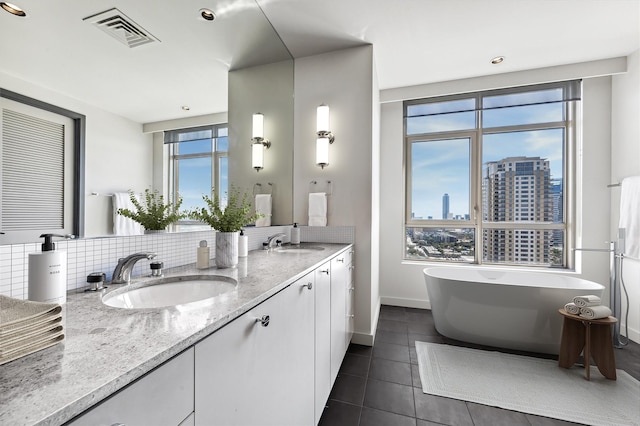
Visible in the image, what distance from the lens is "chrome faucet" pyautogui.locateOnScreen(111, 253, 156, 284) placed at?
958mm

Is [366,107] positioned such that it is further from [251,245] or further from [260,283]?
[260,283]

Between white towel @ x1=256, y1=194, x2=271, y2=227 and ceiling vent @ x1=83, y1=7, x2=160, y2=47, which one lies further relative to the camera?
white towel @ x1=256, y1=194, x2=271, y2=227

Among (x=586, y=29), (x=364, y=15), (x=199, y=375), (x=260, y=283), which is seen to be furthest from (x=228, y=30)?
(x=586, y=29)

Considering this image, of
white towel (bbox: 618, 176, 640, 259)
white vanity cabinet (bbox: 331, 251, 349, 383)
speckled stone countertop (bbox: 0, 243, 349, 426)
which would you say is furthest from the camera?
white towel (bbox: 618, 176, 640, 259)

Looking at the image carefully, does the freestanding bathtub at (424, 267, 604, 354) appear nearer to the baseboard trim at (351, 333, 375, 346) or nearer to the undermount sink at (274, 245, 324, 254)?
the baseboard trim at (351, 333, 375, 346)

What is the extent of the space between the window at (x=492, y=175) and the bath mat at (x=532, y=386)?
142 cm

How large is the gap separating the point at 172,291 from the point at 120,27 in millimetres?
995

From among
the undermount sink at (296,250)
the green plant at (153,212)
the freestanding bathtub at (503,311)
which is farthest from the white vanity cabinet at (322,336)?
the freestanding bathtub at (503,311)

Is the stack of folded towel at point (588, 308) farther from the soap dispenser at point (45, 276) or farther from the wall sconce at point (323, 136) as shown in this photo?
the soap dispenser at point (45, 276)

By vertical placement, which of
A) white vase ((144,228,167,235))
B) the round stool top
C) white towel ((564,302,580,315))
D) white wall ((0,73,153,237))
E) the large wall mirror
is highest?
the large wall mirror

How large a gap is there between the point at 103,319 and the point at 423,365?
2091 millimetres

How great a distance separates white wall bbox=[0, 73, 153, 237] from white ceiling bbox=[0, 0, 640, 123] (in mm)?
42

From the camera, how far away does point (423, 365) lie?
2.03m

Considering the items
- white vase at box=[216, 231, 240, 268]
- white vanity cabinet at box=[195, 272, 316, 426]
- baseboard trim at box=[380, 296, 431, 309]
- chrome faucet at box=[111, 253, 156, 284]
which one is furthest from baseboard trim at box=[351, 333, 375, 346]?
chrome faucet at box=[111, 253, 156, 284]
